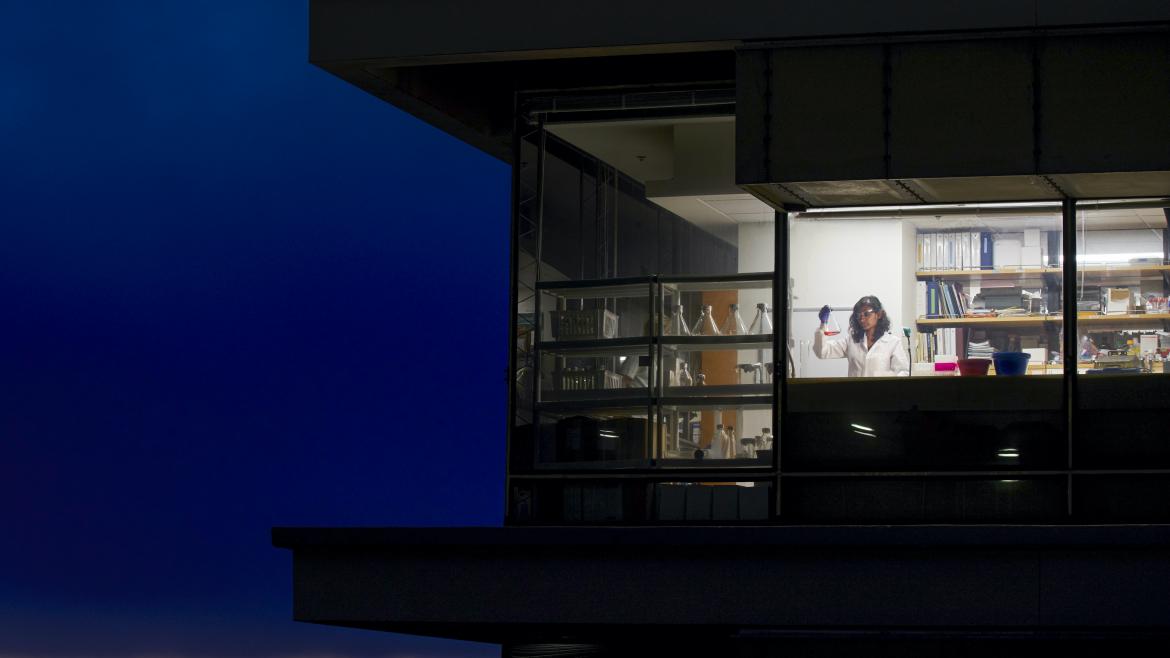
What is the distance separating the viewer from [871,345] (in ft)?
49.3

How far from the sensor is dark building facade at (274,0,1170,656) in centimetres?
1386

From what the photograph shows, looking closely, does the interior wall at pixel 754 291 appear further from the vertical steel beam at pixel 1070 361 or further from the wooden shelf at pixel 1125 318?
the wooden shelf at pixel 1125 318

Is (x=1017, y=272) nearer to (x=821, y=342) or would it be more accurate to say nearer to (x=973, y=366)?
(x=973, y=366)

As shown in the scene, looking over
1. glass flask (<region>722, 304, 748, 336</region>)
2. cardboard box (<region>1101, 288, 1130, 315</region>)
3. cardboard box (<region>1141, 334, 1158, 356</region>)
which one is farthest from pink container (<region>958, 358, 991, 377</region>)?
glass flask (<region>722, 304, 748, 336</region>)

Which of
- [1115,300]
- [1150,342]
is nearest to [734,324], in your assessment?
[1115,300]

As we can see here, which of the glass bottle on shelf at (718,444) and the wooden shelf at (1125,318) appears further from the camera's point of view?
the glass bottle on shelf at (718,444)

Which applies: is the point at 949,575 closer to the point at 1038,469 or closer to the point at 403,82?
the point at 1038,469

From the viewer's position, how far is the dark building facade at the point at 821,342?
1386 cm

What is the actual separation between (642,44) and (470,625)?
15.5 ft

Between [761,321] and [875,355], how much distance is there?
1.01 m

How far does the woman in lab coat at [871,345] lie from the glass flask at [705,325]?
113 centimetres

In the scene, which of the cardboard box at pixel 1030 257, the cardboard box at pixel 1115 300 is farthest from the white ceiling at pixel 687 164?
the cardboard box at pixel 1115 300

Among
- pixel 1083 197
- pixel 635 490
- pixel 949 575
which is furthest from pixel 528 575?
pixel 1083 197

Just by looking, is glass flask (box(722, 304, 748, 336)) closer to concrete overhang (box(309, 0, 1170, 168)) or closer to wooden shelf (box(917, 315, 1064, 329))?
wooden shelf (box(917, 315, 1064, 329))
